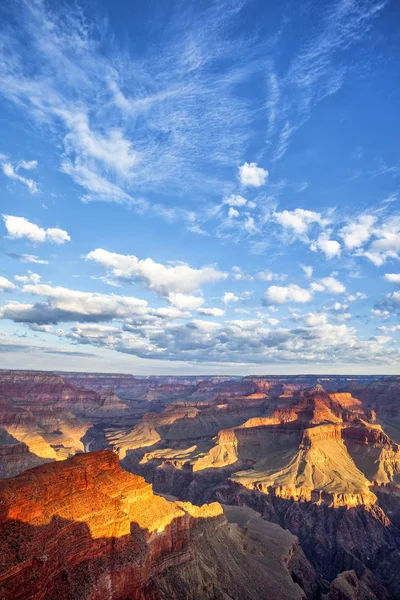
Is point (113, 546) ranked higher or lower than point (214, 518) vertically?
higher

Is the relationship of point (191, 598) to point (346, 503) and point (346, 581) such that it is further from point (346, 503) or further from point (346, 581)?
point (346, 503)

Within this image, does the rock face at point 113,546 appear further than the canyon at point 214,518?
No

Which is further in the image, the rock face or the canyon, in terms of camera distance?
the canyon

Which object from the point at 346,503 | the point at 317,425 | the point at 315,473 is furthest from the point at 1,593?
the point at 317,425
